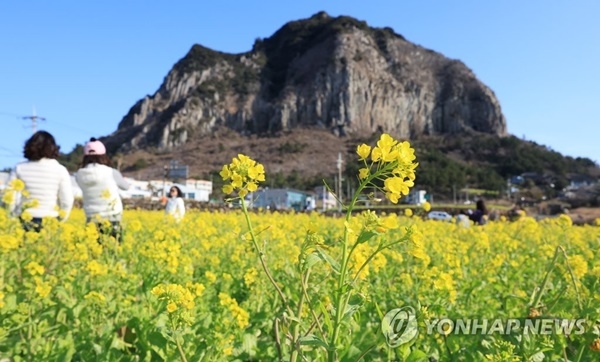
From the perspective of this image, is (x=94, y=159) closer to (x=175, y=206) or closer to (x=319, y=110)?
(x=175, y=206)

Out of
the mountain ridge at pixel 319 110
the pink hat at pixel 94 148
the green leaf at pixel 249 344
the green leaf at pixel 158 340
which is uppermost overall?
the mountain ridge at pixel 319 110

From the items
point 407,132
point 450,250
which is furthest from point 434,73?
point 450,250

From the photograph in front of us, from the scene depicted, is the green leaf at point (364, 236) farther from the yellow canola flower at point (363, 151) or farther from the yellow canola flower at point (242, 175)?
the yellow canola flower at point (242, 175)

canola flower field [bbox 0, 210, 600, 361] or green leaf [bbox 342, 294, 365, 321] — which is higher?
green leaf [bbox 342, 294, 365, 321]

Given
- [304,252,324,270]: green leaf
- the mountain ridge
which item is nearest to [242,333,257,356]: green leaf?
[304,252,324,270]: green leaf

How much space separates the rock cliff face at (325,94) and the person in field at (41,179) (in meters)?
102

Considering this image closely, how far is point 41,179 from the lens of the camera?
4.20 m

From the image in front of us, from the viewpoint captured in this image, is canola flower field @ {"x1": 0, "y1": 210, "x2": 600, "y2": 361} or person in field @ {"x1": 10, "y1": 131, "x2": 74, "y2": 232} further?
person in field @ {"x1": 10, "y1": 131, "x2": 74, "y2": 232}

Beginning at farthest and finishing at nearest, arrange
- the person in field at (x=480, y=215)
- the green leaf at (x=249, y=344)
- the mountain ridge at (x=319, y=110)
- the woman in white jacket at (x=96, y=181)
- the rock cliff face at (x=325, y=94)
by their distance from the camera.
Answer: the rock cliff face at (x=325, y=94) → the mountain ridge at (x=319, y=110) → the person in field at (x=480, y=215) → the woman in white jacket at (x=96, y=181) → the green leaf at (x=249, y=344)

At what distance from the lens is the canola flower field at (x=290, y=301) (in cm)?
115

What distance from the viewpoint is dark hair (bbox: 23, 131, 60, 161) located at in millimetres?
4203

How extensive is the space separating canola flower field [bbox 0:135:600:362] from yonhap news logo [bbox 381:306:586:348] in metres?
0.01

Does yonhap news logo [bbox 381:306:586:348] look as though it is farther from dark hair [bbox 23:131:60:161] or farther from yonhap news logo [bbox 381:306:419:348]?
dark hair [bbox 23:131:60:161]

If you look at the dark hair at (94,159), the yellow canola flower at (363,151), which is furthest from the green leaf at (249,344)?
the dark hair at (94,159)
